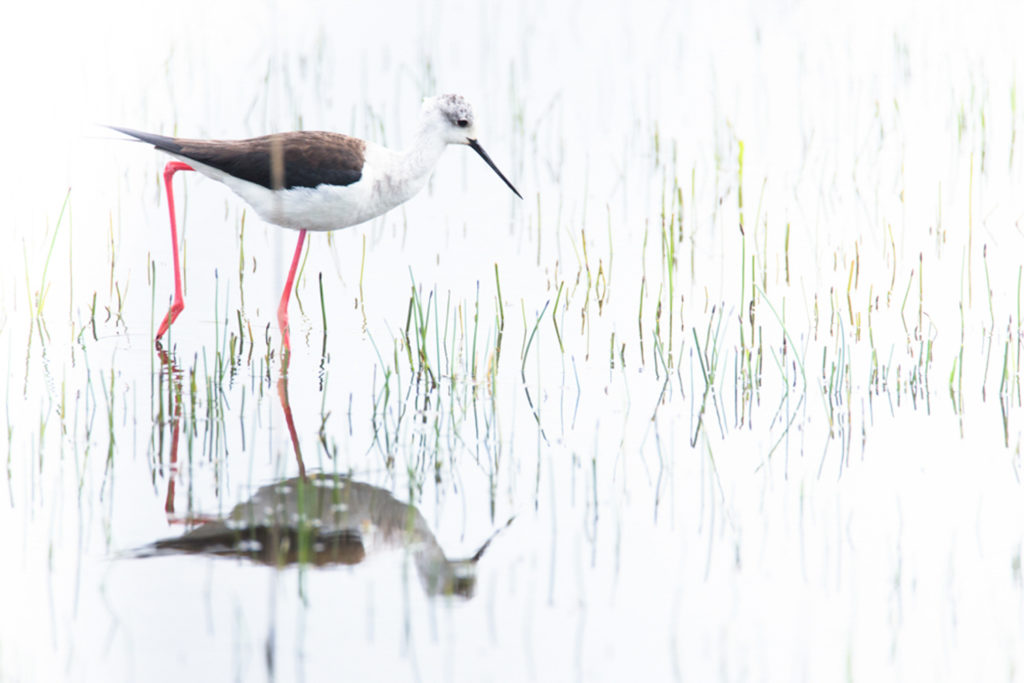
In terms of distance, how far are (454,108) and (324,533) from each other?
3084 mm

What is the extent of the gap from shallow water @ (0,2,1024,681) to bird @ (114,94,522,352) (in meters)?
0.50

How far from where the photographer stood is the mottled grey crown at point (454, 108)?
22.2ft

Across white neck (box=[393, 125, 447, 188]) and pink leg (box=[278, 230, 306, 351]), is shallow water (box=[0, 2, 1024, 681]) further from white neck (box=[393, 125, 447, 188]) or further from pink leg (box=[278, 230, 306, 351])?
white neck (box=[393, 125, 447, 188])

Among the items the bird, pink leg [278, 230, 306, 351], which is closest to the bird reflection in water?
pink leg [278, 230, 306, 351]

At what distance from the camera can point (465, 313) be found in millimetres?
6684

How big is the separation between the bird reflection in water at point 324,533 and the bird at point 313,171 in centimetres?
175

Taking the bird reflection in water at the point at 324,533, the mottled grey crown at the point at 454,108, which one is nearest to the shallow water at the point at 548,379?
the bird reflection in water at the point at 324,533

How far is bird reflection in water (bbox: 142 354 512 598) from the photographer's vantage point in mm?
4062

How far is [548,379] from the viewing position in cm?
586

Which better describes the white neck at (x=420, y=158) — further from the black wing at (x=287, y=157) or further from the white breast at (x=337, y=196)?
the black wing at (x=287, y=157)

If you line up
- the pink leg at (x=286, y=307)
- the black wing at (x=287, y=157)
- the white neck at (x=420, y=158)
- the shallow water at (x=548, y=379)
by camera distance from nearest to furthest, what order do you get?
the shallow water at (x=548, y=379), the pink leg at (x=286, y=307), the black wing at (x=287, y=157), the white neck at (x=420, y=158)

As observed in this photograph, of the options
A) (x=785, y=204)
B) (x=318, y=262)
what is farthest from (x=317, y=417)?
(x=785, y=204)

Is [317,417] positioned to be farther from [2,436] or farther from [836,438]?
[836,438]

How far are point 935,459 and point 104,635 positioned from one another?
2.98 m
